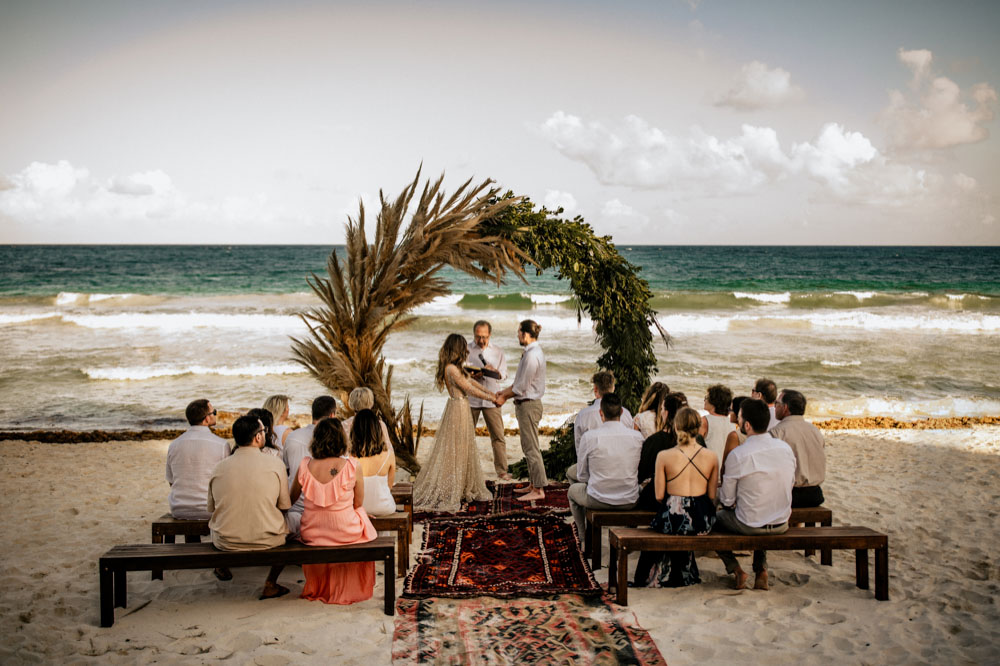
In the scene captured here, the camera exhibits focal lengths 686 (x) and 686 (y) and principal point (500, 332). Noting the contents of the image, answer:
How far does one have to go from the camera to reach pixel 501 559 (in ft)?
17.5

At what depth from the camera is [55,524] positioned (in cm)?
629

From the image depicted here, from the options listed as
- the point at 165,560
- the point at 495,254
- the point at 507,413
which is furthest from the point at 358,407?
the point at 507,413

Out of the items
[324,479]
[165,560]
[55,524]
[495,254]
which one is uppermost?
[495,254]

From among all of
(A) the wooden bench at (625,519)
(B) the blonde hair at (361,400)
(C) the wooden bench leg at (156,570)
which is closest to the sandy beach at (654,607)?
(C) the wooden bench leg at (156,570)

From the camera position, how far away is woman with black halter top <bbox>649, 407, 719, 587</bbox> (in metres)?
4.59

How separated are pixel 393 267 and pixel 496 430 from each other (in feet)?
6.74

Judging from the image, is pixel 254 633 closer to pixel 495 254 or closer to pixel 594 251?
pixel 495 254

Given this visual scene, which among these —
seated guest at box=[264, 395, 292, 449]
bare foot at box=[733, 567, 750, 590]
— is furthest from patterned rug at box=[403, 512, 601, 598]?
seated guest at box=[264, 395, 292, 449]

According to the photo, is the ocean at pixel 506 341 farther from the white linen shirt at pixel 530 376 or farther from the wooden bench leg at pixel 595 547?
the wooden bench leg at pixel 595 547

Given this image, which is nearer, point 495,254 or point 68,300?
point 495,254

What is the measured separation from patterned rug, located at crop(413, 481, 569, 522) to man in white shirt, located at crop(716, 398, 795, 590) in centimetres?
220

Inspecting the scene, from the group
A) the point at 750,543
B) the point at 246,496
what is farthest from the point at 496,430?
the point at 246,496

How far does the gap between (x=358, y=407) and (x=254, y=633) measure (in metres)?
1.89

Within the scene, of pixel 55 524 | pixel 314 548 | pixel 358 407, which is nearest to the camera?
pixel 314 548
